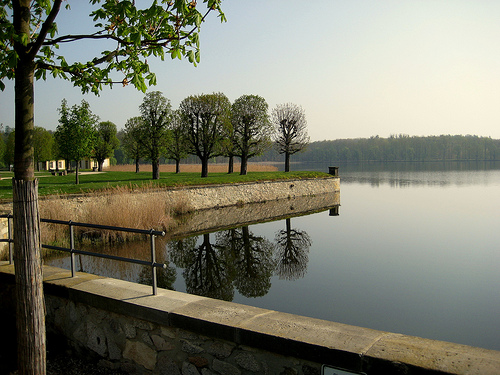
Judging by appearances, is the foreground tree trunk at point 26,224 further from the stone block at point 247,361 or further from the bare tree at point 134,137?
the bare tree at point 134,137

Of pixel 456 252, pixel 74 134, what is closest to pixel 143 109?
pixel 74 134

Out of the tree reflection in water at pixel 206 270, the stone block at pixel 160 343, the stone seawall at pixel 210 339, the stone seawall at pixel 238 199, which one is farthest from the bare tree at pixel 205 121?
the stone block at pixel 160 343

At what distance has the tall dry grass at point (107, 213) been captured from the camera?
13.4m

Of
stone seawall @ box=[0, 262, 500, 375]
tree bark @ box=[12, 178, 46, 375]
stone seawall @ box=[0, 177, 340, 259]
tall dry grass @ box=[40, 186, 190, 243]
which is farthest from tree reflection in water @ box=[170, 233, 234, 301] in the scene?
tree bark @ box=[12, 178, 46, 375]

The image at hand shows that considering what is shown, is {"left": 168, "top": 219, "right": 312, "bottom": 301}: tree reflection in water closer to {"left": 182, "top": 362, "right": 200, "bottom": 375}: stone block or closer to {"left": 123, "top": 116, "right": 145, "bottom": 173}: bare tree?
{"left": 182, "top": 362, "right": 200, "bottom": 375}: stone block

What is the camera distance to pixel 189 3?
375 centimetres

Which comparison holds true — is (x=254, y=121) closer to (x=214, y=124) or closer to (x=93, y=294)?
(x=214, y=124)

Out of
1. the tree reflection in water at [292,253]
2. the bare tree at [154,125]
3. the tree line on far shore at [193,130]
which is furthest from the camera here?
the bare tree at [154,125]

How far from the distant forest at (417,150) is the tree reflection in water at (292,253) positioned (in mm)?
120390

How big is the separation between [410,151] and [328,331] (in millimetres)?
146843

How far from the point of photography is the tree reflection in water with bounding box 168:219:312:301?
9.82m

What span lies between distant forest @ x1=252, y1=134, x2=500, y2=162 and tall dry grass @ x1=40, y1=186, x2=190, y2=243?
12052cm

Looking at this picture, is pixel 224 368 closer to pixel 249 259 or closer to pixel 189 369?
pixel 189 369

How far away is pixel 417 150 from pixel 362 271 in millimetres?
141647
